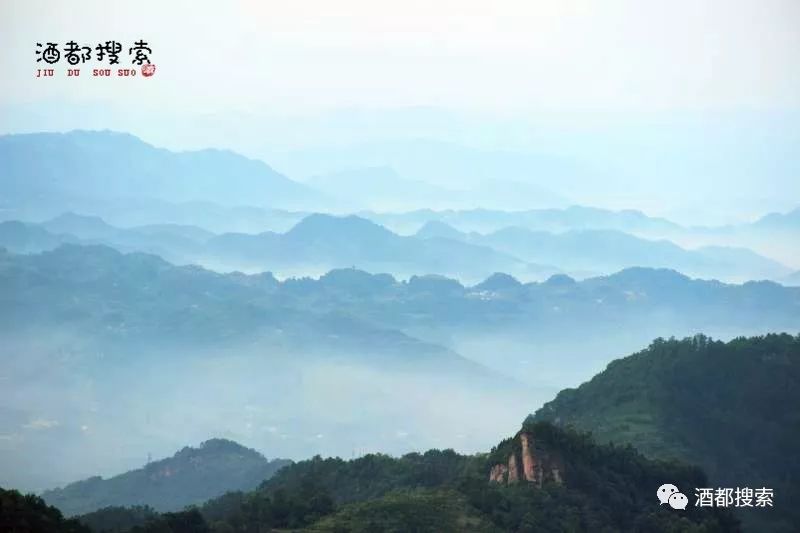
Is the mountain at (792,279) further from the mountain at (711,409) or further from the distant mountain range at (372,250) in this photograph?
the mountain at (711,409)

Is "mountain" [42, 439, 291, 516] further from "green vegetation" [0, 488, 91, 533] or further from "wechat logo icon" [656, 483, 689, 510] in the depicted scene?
"green vegetation" [0, 488, 91, 533]

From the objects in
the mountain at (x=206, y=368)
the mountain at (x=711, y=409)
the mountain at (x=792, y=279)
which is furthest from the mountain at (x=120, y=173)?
the mountain at (x=711, y=409)

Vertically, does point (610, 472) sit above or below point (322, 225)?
below

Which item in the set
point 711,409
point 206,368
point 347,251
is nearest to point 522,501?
point 711,409

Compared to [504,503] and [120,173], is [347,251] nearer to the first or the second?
[120,173]

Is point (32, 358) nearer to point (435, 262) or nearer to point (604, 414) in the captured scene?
point (604, 414)

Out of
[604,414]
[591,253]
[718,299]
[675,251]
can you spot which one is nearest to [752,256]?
[675,251]
